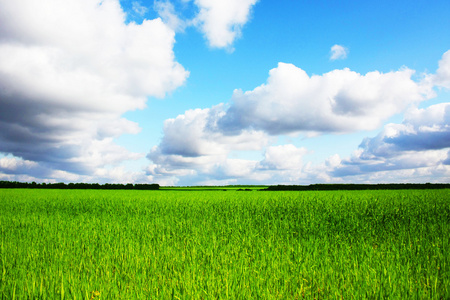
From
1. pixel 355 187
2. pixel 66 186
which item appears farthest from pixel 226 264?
pixel 66 186

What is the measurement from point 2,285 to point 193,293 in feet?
10.2

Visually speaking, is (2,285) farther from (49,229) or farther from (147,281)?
(49,229)

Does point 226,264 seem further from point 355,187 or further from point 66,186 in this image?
point 66,186

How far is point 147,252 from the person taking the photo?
5.39m

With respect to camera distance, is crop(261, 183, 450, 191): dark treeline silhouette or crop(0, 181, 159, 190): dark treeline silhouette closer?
crop(261, 183, 450, 191): dark treeline silhouette

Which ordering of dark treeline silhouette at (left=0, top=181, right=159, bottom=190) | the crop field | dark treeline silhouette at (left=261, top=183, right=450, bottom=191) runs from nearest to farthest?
the crop field
dark treeline silhouette at (left=261, top=183, right=450, bottom=191)
dark treeline silhouette at (left=0, top=181, right=159, bottom=190)

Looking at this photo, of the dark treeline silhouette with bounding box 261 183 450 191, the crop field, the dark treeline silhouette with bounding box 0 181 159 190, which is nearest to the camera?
the crop field

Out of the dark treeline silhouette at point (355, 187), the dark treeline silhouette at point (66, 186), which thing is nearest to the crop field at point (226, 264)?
the dark treeline silhouette at point (355, 187)

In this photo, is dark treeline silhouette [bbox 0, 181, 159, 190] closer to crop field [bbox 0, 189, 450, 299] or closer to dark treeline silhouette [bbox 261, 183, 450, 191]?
dark treeline silhouette [bbox 261, 183, 450, 191]

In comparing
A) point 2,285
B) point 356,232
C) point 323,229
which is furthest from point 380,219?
point 2,285

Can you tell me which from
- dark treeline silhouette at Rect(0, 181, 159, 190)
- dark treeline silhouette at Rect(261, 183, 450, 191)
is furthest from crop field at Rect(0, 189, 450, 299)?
dark treeline silhouette at Rect(0, 181, 159, 190)

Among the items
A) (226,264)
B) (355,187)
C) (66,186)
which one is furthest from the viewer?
(66,186)

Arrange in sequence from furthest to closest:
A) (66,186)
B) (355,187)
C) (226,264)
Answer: (66,186) → (355,187) → (226,264)

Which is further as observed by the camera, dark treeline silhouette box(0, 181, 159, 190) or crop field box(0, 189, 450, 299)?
dark treeline silhouette box(0, 181, 159, 190)
